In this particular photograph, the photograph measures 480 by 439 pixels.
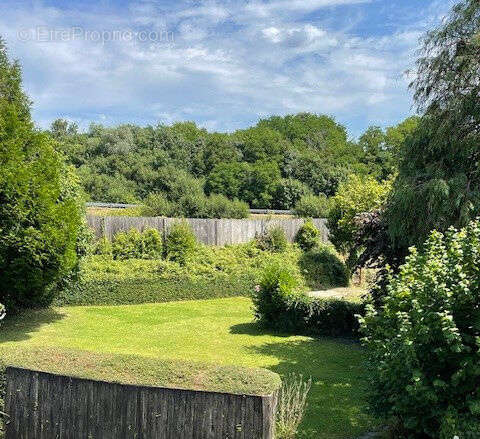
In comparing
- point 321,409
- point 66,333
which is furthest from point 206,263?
point 321,409

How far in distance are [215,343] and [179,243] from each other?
9384 mm

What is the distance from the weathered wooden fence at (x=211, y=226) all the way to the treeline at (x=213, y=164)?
9.69 metres

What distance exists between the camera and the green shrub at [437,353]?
5.15 metres

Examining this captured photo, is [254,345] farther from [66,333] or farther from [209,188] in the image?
[209,188]

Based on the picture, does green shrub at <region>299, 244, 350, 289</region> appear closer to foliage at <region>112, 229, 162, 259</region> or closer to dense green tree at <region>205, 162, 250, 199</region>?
foliage at <region>112, 229, 162, 259</region>

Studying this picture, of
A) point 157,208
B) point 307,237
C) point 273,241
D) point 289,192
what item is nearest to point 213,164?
point 289,192

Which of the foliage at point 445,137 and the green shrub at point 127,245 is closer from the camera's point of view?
the foliage at point 445,137

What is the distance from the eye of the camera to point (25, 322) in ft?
50.2

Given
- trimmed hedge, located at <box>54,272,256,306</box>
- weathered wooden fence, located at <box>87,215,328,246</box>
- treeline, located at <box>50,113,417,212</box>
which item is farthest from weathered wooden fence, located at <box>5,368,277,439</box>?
treeline, located at <box>50,113,417,212</box>

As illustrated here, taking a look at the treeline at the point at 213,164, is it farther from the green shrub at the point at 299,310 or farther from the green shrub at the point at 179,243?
the green shrub at the point at 299,310

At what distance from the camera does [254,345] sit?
12680 mm

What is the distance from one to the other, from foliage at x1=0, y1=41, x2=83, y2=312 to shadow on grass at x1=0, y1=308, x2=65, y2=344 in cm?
96

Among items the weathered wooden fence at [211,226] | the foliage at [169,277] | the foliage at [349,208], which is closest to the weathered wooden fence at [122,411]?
the foliage at [169,277]

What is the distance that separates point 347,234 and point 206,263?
6.47 meters
